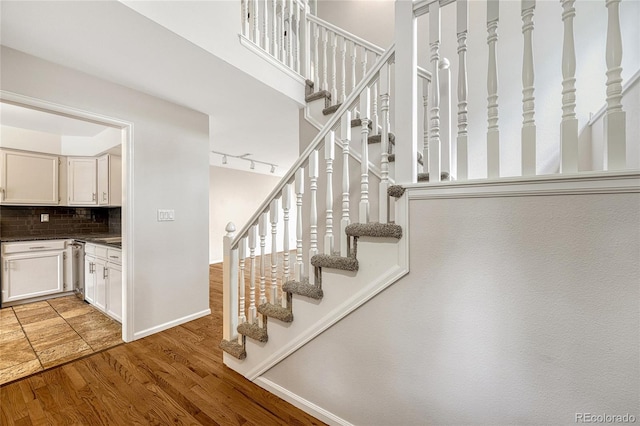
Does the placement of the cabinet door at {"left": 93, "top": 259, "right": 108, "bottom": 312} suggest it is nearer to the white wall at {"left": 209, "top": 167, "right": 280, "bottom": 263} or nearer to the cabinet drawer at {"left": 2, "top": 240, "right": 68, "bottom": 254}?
the cabinet drawer at {"left": 2, "top": 240, "right": 68, "bottom": 254}

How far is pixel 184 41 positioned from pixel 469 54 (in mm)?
2417

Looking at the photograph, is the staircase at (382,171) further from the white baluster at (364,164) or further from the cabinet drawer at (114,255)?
the cabinet drawer at (114,255)

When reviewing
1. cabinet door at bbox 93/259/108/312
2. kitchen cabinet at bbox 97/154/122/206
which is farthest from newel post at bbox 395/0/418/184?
kitchen cabinet at bbox 97/154/122/206

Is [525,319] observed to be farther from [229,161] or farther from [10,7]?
[229,161]

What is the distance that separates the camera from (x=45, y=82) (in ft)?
6.02

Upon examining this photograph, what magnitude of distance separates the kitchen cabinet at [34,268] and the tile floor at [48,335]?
0.58 feet

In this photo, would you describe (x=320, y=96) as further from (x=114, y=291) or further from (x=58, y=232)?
(x=58, y=232)

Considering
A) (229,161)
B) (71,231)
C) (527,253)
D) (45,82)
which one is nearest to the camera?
(527,253)

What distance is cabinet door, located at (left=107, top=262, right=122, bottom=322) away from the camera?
2531mm

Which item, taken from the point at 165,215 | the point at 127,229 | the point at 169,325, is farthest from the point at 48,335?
the point at 165,215

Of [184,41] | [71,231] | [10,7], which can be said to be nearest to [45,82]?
[10,7]

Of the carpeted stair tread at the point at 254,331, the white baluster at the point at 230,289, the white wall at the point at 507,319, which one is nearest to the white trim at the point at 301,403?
the white wall at the point at 507,319

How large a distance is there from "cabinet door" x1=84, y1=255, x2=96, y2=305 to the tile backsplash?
3.03ft

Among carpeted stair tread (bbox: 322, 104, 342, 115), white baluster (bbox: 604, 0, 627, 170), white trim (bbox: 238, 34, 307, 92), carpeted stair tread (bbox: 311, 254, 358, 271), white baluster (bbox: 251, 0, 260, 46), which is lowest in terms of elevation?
carpeted stair tread (bbox: 311, 254, 358, 271)
